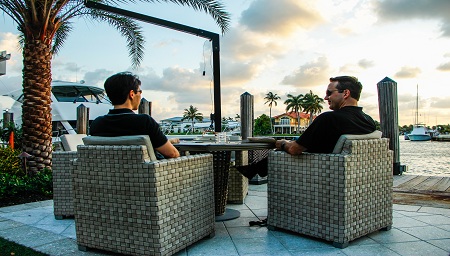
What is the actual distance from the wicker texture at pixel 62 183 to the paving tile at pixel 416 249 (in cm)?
270

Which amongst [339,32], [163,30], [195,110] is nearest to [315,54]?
[339,32]

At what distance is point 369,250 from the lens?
2.30 metres

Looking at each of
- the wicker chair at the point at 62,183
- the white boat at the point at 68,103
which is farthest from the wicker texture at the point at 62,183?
the white boat at the point at 68,103

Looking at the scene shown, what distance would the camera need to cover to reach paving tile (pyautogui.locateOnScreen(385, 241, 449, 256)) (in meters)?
2.23

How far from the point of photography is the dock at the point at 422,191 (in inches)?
147

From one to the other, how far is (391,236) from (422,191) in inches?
83.7

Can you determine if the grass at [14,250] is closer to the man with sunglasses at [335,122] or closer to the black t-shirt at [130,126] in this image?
the black t-shirt at [130,126]

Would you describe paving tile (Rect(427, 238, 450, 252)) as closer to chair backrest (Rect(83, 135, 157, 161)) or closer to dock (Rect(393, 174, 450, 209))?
dock (Rect(393, 174, 450, 209))

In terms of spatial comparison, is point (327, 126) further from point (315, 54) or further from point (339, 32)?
point (315, 54)

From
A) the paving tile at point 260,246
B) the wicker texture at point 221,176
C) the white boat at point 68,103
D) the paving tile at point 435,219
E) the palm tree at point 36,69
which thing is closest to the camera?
the paving tile at point 260,246

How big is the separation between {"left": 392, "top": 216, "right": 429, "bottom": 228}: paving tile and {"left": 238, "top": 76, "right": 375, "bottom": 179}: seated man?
92cm

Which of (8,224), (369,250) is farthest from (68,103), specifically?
(369,250)

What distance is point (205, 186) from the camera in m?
2.46

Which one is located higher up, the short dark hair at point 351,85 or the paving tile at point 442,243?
the short dark hair at point 351,85
